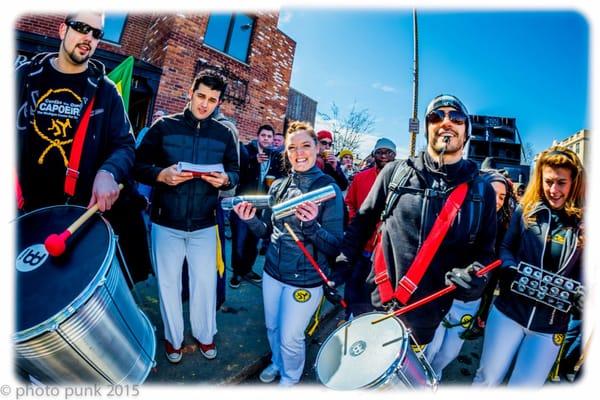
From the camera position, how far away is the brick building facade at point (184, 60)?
22.9 ft

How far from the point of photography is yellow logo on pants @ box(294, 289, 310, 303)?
222 cm

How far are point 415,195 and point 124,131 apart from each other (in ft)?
6.73

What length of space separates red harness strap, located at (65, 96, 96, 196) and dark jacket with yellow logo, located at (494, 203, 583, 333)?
3.00 meters

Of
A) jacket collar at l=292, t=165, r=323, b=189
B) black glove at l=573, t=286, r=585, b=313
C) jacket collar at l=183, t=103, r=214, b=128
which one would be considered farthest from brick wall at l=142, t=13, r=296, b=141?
black glove at l=573, t=286, r=585, b=313

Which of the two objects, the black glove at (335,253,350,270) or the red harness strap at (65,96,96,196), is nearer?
the red harness strap at (65,96,96,196)

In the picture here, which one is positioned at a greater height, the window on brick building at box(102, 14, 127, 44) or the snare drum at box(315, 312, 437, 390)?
the window on brick building at box(102, 14, 127, 44)

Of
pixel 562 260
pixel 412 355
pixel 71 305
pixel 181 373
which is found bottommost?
pixel 181 373

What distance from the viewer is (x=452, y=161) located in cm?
178

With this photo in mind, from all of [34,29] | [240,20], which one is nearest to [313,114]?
[240,20]

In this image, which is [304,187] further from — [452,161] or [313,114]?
[313,114]

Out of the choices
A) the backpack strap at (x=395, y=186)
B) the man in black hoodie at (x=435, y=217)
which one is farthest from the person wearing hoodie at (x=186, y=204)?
the man in black hoodie at (x=435, y=217)

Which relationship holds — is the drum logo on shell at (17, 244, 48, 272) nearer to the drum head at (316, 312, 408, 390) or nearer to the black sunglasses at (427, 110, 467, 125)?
the drum head at (316, 312, 408, 390)

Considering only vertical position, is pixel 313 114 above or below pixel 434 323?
above

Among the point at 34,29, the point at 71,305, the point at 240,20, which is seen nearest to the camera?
the point at 71,305
